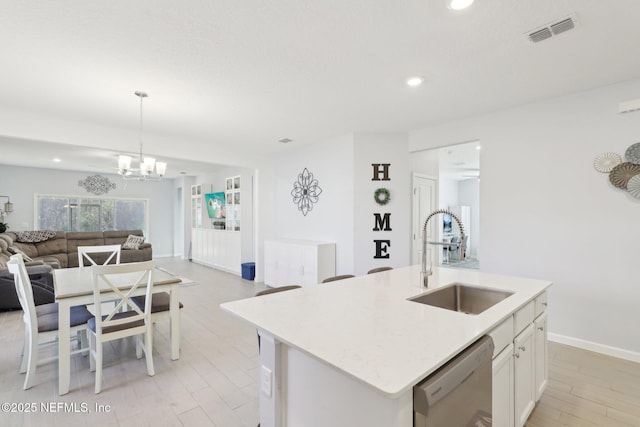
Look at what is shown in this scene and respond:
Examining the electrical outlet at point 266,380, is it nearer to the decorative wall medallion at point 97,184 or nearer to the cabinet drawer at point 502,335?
the cabinet drawer at point 502,335

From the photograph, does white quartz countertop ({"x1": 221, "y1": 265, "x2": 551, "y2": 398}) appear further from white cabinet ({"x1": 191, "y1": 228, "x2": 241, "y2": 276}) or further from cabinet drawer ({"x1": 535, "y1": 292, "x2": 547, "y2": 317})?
white cabinet ({"x1": 191, "y1": 228, "x2": 241, "y2": 276})

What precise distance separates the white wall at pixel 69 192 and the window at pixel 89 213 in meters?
0.17

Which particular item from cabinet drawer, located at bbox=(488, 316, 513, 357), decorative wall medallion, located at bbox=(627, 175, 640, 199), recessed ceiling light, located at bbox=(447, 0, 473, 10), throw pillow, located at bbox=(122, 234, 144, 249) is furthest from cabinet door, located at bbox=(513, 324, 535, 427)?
throw pillow, located at bbox=(122, 234, 144, 249)

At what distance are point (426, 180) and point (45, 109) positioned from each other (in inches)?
205

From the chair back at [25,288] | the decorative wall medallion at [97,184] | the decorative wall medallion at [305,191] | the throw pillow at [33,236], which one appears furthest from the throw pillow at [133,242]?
the chair back at [25,288]

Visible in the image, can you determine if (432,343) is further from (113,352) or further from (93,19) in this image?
(113,352)

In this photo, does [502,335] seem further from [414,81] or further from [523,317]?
[414,81]

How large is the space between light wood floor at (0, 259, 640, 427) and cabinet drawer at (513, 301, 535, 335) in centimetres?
74

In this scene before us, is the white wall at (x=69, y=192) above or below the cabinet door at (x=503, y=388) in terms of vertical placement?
above

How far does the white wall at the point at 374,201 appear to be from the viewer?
448 centimetres

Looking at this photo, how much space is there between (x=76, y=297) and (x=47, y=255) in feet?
18.7

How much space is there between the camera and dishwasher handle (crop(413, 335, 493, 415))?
931 millimetres

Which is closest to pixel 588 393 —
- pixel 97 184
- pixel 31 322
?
pixel 31 322

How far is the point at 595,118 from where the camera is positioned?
9.78 feet
